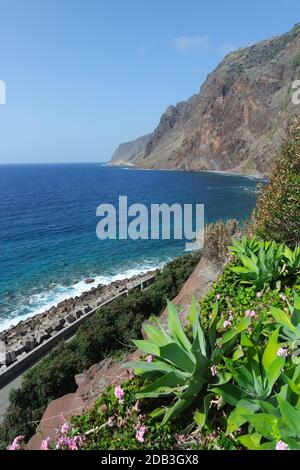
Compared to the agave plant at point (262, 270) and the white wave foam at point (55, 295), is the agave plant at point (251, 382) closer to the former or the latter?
the agave plant at point (262, 270)

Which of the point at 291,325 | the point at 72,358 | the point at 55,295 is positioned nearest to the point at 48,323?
the point at 55,295

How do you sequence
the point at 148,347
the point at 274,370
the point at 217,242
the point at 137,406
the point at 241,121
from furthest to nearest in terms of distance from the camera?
the point at 241,121 → the point at 217,242 → the point at 148,347 → the point at 137,406 → the point at 274,370

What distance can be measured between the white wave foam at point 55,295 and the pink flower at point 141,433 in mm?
22026

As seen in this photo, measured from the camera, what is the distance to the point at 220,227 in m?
14.5

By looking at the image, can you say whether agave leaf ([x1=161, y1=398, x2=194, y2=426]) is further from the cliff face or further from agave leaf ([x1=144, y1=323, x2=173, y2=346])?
the cliff face

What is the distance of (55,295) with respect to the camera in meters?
28.0

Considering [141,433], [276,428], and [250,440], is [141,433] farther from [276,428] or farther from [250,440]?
[276,428]

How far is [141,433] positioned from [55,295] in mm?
26000

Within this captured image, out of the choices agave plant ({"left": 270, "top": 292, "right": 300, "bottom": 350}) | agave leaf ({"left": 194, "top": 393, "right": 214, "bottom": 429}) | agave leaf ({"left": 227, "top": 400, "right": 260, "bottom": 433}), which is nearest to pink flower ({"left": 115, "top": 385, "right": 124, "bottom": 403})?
agave leaf ({"left": 194, "top": 393, "right": 214, "bottom": 429})

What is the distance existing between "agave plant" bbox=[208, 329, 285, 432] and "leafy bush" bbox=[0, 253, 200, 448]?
18.8 ft

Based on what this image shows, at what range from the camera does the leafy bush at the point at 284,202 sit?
393 inches

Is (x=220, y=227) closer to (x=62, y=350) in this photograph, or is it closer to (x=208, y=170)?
(x=62, y=350)

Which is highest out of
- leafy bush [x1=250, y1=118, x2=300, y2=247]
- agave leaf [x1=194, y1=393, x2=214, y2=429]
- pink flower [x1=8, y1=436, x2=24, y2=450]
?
leafy bush [x1=250, y1=118, x2=300, y2=247]

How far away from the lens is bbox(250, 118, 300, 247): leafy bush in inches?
393
